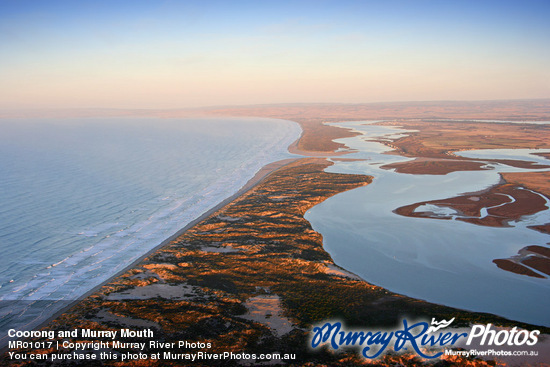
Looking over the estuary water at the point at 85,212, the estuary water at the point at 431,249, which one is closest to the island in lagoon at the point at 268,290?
the estuary water at the point at 431,249

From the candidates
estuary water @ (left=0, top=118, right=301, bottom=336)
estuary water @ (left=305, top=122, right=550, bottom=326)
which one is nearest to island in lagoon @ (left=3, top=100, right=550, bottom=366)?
estuary water @ (left=305, top=122, right=550, bottom=326)

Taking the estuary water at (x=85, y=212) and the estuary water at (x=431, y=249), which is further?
the estuary water at (x=85, y=212)

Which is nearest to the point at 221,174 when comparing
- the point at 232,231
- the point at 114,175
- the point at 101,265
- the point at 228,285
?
the point at 114,175

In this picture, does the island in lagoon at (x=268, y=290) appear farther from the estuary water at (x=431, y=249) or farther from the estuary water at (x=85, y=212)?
the estuary water at (x=85, y=212)

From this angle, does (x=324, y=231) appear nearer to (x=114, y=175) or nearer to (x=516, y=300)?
(x=516, y=300)

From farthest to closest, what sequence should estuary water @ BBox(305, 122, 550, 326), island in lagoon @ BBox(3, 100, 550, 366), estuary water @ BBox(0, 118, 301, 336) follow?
estuary water @ BBox(0, 118, 301, 336), estuary water @ BBox(305, 122, 550, 326), island in lagoon @ BBox(3, 100, 550, 366)

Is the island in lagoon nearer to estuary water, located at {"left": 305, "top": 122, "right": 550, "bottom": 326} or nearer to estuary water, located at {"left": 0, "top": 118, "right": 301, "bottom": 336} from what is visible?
estuary water, located at {"left": 305, "top": 122, "right": 550, "bottom": 326}

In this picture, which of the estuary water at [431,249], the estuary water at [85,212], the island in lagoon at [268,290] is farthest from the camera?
the estuary water at [85,212]
